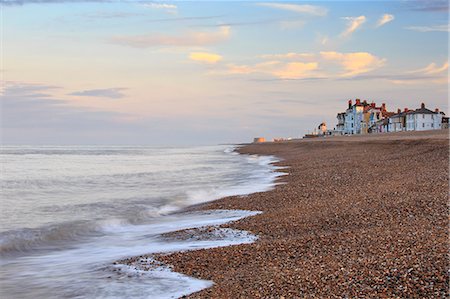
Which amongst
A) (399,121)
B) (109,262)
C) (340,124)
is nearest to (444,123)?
(399,121)

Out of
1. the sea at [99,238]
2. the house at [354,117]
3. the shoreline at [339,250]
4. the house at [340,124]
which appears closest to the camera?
the shoreline at [339,250]

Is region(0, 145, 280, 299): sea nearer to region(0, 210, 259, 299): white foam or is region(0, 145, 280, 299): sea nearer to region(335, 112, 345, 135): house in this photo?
region(0, 210, 259, 299): white foam

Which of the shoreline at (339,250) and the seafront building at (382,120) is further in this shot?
the seafront building at (382,120)

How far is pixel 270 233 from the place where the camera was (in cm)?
1116

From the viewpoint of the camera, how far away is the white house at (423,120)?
294ft

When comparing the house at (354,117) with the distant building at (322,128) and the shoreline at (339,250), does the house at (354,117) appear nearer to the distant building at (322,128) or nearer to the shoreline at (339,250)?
the distant building at (322,128)

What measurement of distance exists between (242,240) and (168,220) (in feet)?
17.7

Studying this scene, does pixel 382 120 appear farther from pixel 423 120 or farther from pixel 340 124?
pixel 340 124

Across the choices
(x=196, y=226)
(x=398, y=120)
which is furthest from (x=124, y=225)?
(x=398, y=120)

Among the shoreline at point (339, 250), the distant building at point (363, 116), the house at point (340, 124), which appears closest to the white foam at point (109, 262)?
the shoreline at point (339, 250)

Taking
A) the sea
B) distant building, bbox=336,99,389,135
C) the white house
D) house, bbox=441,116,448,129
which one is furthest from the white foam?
distant building, bbox=336,99,389,135

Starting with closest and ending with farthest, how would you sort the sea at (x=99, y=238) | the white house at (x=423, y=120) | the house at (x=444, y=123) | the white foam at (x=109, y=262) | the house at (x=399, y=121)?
the white foam at (x=109, y=262) < the sea at (x=99, y=238) < the white house at (x=423, y=120) < the house at (x=444, y=123) < the house at (x=399, y=121)

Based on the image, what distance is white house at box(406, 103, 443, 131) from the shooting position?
8969 centimetres

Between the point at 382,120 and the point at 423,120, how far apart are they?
1543 cm
